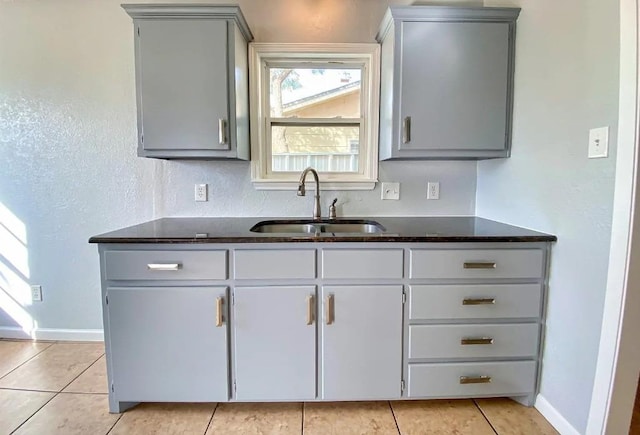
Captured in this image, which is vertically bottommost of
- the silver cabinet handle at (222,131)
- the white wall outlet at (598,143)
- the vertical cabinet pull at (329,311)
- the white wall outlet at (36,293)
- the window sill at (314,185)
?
the white wall outlet at (36,293)

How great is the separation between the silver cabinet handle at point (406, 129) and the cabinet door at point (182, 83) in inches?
39.2

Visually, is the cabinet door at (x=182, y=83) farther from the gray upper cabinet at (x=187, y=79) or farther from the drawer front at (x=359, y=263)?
the drawer front at (x=359, y=263)

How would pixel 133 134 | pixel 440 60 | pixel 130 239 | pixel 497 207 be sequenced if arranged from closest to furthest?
pixel 130 239
pixel 440 60
pixel 497 207
pixel 133 134

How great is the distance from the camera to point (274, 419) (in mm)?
1587

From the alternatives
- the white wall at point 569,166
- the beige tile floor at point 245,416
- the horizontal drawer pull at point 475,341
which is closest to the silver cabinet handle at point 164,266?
the beige tile floor at point 245,416

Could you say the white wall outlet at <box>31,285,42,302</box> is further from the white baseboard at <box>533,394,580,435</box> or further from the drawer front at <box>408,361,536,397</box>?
the white baseboard at <box>533,394,580,435</box>

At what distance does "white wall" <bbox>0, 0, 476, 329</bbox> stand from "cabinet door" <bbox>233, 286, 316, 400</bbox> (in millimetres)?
822

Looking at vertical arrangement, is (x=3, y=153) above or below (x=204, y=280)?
above

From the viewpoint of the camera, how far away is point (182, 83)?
70.6 inches

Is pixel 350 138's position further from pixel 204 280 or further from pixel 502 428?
pixel 502 428

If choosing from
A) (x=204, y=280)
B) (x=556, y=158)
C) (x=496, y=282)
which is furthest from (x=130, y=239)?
(x=556, y=158)

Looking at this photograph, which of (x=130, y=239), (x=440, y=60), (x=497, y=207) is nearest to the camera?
(x=130, y=239)

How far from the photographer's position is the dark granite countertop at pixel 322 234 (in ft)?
4.93

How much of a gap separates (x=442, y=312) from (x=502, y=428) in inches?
23.3
